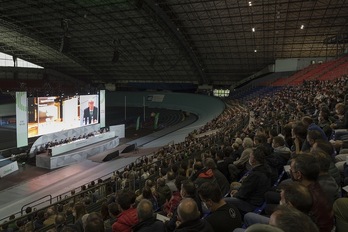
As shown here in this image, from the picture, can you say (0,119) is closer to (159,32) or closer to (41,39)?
(41,39)

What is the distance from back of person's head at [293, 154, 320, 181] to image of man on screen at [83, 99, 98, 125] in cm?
2325

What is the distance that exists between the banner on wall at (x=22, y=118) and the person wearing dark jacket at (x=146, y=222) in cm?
1771

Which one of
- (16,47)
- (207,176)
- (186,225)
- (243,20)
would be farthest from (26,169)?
(16,47)

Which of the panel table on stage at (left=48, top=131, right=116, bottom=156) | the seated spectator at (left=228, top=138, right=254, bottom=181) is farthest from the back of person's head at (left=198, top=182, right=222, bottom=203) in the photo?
the panel table on stage at (left=48, top=131, right=116, bottom=156)

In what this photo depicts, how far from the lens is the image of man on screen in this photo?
24644 millimetres

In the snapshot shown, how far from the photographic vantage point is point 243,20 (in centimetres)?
2875

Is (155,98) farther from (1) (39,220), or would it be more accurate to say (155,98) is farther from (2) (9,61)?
(1) (39,220)

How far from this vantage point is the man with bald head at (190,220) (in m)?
2.83

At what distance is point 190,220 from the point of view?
2.89 meters

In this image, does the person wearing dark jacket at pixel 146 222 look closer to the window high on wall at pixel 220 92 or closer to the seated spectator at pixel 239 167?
the seated spectator at pixel 239 167

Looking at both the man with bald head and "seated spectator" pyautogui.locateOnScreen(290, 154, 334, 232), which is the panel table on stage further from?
"seated spectator" pyautogui.locateOnScreen(290, 154, 334, 232)

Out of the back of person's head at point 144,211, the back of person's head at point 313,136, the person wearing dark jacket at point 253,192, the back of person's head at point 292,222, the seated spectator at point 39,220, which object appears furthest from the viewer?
the seated spectator at point 39,220

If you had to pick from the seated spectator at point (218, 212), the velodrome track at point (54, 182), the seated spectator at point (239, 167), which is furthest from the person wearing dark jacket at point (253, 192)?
the velodrome track at point (54, 182)

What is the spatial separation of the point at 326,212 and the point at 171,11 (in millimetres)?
28603
